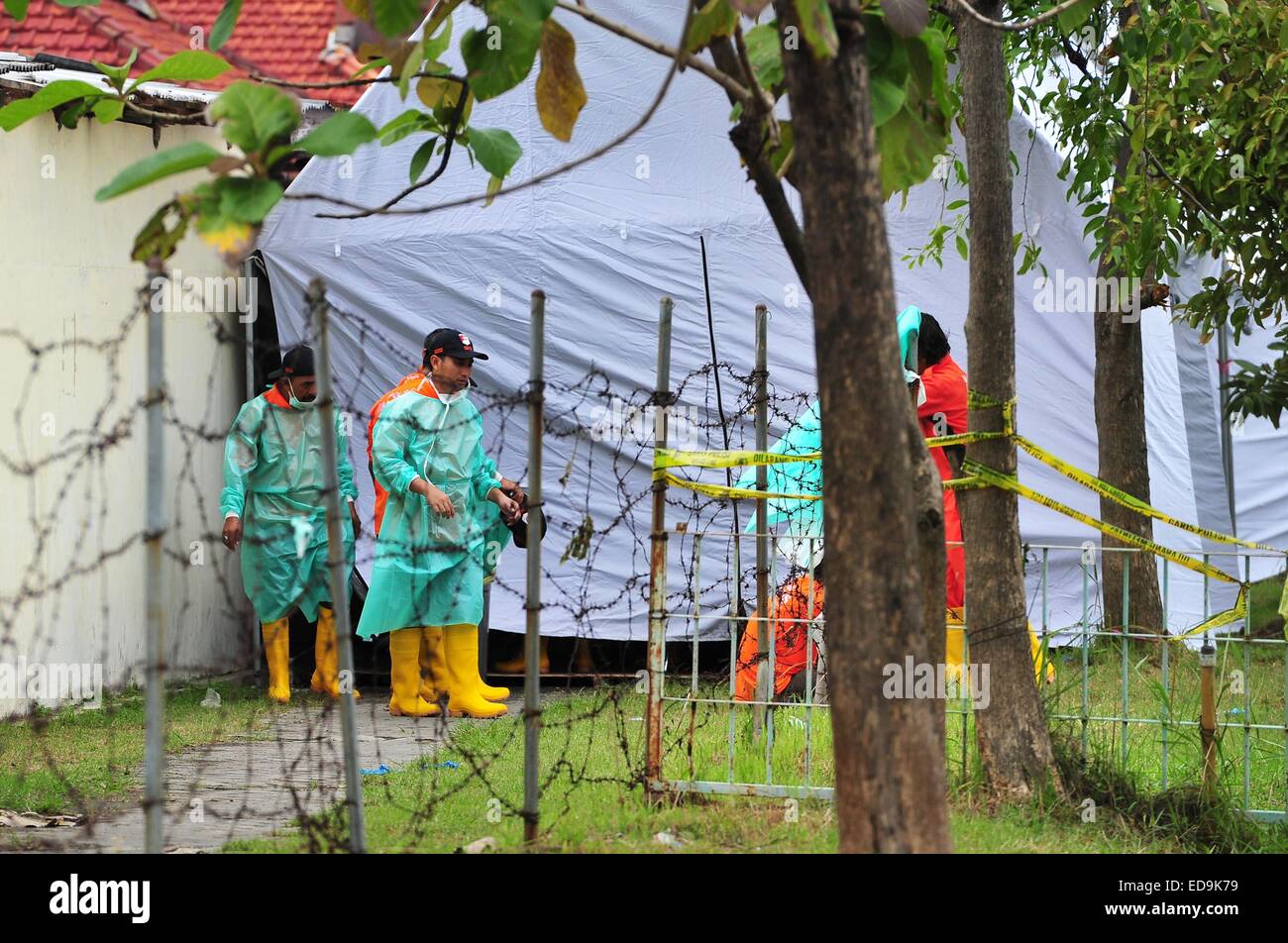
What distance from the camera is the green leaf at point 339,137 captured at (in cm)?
283

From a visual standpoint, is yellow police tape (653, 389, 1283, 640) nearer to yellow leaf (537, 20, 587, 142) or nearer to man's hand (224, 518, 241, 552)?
yellow leaf (537, 20, 587, 142)

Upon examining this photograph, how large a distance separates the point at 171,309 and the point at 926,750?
635 cm

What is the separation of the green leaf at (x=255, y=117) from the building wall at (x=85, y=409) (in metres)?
4.44

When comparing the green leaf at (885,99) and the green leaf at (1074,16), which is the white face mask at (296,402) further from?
the green leaf at (885,99)

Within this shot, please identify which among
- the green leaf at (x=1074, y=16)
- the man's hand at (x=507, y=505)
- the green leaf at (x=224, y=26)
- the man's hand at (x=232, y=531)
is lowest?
the man's hand at (x=232, y=531)

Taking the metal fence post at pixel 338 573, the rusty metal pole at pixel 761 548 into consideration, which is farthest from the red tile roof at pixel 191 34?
the metal fence post at pixel 338 573

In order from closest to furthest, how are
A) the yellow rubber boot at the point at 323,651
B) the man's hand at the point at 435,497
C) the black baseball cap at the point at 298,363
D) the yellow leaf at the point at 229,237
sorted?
1. the yellow leaf at the point at 229,237
2. the man's hand at the point at 435,497
3. the black baseball cap at the point at 298,363
4. the yellow rubber boot at the point at 323,651

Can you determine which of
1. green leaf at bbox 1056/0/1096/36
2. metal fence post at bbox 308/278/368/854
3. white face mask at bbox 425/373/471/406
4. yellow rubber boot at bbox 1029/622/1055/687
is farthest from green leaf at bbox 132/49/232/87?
white face mask at bbox 425/373/471/406

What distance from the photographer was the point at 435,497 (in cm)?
744

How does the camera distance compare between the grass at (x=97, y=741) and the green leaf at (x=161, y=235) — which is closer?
the green leaf at (x=161, y=235)

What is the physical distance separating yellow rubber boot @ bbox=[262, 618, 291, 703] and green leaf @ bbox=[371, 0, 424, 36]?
545 centimetres

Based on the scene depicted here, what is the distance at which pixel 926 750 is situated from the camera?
3.16 meters

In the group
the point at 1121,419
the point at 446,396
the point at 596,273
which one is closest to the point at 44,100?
the point at 446,396
